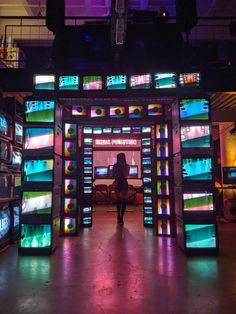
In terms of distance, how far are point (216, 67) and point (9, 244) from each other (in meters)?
5.04

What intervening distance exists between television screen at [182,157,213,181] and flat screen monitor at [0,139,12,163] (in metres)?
3.12

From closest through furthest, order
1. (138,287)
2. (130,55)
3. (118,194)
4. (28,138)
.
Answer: (138,287) < (28,138) < (130,55) < (118,194)

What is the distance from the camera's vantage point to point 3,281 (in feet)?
10.3

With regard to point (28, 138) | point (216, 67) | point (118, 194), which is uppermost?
point (216, 67)

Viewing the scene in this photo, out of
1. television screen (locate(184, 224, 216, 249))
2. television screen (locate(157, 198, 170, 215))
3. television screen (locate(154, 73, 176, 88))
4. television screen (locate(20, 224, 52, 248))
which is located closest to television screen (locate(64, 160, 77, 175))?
television screen (locate(20, 224, 52, 248))

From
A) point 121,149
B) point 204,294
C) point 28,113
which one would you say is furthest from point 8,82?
point 121,149

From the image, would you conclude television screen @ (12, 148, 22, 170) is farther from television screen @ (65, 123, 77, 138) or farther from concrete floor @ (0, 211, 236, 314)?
concrete floor @ (0, 211, 236, 314)

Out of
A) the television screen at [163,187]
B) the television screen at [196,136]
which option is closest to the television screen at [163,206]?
the television screen at [163,187]

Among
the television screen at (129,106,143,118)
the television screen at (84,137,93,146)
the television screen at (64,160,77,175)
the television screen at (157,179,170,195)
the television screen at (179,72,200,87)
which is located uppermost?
the television screen at (179,72,200,87)

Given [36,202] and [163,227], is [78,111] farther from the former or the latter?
[163,227]

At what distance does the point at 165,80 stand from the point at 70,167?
9.22ft

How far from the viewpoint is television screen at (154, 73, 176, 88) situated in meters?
4.46

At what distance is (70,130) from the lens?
597 centimetres

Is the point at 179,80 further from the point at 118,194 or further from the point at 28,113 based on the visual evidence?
the point at 118,194
